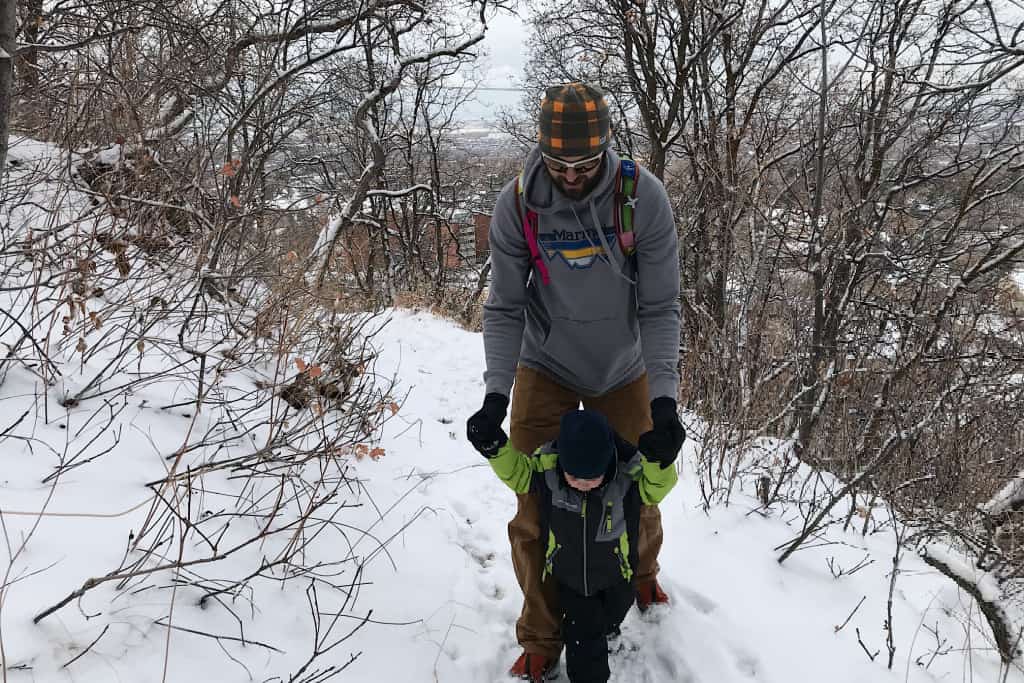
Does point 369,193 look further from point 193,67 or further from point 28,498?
point 28,498

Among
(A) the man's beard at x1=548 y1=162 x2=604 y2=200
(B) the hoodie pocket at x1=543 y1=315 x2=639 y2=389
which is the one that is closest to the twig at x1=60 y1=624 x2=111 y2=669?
(B) the hoodie pocket at x1=543 y1=315 x2=639 y2=389

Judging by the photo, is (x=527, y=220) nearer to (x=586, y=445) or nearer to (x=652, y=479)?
(x=586, y=445)

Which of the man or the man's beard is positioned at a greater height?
the man's beard

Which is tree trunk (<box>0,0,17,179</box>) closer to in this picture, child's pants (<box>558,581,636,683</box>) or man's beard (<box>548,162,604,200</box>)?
man's beard (<box>548,162,604,200</box>)

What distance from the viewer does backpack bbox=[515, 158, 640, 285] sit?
1811 millimetres

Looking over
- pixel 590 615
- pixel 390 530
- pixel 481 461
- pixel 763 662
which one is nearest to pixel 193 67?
pixel 481 461

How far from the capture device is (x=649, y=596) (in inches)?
90.6

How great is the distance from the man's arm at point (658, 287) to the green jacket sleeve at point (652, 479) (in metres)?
0.23

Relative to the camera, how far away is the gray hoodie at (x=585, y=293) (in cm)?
183

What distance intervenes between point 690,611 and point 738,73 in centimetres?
1199

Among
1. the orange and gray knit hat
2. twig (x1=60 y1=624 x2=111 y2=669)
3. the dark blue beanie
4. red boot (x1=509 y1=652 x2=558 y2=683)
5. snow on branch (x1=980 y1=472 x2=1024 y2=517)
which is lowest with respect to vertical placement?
snow on branch (x1=980 y1=472 x2=1024 y2=517)

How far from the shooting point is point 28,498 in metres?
1.83

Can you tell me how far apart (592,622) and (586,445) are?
66 centimetres

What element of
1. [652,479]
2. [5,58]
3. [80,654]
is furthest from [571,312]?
[5,58]
